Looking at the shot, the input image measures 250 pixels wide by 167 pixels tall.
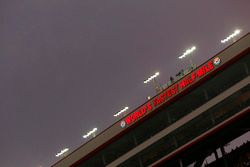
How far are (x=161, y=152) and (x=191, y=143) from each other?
439cm

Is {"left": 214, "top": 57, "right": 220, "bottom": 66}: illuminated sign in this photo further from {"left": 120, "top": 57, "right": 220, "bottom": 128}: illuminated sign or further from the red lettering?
the red lettering

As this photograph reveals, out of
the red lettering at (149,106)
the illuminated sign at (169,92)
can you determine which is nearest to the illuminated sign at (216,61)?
the illuminated sign at (169,92)

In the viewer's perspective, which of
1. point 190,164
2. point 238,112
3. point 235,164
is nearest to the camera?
point 238,112

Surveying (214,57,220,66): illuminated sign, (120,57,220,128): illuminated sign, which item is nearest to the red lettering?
(120,57,220,128): illuminated sign

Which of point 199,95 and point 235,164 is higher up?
point 199,95

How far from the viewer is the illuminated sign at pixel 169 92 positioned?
61347 millimetres

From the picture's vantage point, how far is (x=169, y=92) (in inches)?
2506

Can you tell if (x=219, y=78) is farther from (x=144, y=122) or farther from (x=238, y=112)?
(x=144, y=122)

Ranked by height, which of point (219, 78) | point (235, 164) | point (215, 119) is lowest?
point (235, 164)

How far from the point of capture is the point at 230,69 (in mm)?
59469

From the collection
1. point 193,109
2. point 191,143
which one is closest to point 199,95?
point 193,109

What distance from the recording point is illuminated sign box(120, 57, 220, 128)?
61347mm

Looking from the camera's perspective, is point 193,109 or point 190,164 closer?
point 193,109

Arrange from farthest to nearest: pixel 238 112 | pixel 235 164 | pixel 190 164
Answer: pixel 190 164, pixel 235 164, pixel 238 112
